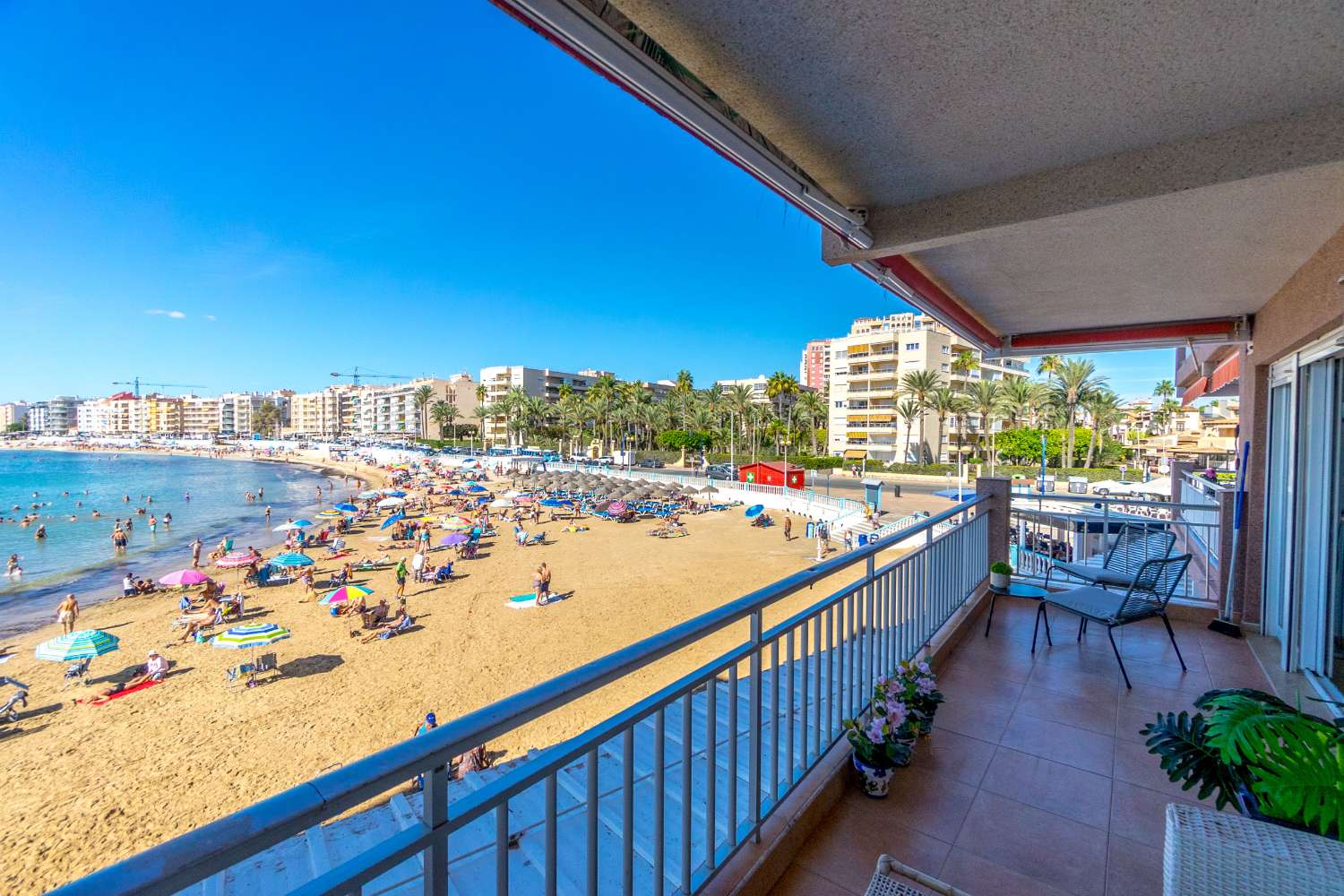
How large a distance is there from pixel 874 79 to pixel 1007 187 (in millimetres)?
1142

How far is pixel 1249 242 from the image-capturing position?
324 centimetres

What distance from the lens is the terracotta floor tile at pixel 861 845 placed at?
7.10 ft

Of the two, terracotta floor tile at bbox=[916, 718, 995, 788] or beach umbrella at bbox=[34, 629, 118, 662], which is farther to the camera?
beach umbrella at bbox=[34, 629, 118, 662]

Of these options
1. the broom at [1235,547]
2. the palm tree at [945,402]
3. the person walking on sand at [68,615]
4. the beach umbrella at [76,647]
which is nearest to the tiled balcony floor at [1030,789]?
the broom at [1235,547]

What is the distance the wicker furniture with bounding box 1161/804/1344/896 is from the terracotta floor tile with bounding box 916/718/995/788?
1253 millimetres

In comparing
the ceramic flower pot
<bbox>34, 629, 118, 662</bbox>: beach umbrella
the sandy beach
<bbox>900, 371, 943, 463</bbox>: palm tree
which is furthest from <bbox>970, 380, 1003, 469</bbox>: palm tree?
<bbox>34, 629, 118, 662</bbox>: beach umbrella

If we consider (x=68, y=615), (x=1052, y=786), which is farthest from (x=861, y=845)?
(x=68, y=615)

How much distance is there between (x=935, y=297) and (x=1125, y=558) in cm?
306

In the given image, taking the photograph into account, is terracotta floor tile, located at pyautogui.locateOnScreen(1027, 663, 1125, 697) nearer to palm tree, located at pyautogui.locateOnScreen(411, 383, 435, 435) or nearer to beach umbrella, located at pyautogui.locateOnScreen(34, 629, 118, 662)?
beach umbrella, located at pyautogui.locateOnScreen(34, 629, 118, 662)

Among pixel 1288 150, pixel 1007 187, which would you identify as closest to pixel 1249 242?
pixel 1288 150

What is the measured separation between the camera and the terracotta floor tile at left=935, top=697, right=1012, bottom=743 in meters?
3.19

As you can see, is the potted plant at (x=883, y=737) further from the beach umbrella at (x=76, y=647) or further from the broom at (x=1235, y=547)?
the beach umbrella at (x=76, y=647)

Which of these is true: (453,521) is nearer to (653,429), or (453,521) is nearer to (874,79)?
(874,79)

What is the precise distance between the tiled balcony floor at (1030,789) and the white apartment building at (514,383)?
83727 millimetres
